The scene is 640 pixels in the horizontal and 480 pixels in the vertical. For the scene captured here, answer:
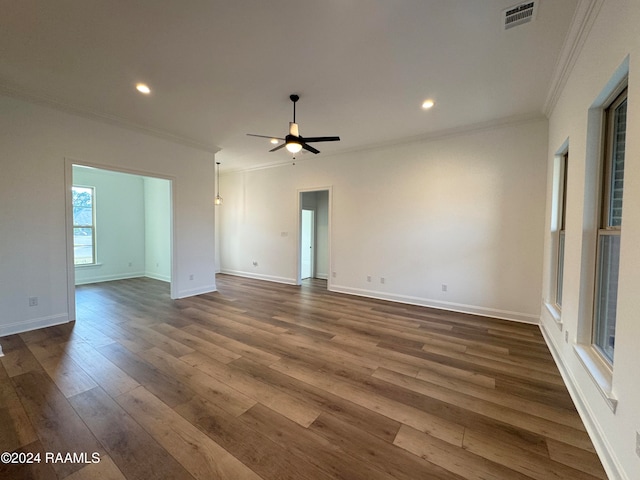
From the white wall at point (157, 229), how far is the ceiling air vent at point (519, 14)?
7042mm

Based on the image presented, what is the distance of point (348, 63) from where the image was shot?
8.60 feet

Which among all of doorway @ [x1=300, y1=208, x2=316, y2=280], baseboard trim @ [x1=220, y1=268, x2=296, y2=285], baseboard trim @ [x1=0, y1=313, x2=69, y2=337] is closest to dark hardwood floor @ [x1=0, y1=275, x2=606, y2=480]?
baseboard trim @ [x1=0, y1=313, x2=69, y2=337]

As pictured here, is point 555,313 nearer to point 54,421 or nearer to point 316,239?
point 54,421

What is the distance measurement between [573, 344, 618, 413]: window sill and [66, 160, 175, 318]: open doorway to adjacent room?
6.82 meters

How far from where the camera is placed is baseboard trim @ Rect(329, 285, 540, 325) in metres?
3.90

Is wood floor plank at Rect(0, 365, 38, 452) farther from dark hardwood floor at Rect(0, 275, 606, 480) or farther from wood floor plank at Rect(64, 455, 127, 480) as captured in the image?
wood floor plank at Rect(64, 455, 127, 480)

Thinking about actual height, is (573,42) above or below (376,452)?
above

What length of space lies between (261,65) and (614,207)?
10.7 ft

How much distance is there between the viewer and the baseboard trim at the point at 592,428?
142 cm

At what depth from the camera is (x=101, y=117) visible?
3896 millimetres

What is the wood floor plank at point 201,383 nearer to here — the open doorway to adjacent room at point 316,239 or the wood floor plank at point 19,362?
the wood floor plank at point 19,362

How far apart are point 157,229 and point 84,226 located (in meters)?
1.57

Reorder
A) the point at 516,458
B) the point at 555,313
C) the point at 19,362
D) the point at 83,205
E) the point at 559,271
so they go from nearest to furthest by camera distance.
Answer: the point at 516,458 → the point at 19,362 → the point at 555,313 → the point at 559,271 → the point at 83,205

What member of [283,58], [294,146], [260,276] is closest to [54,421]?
[294,146]
